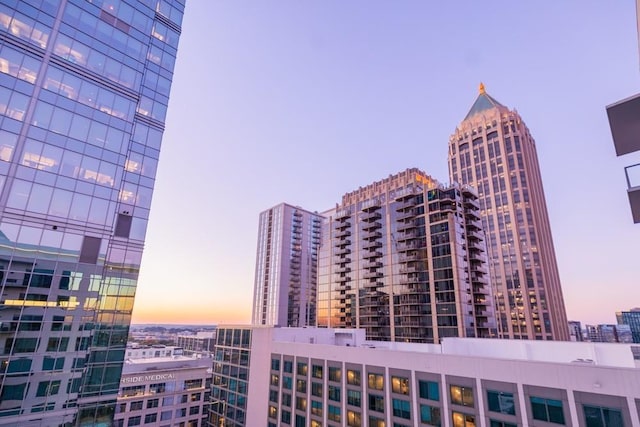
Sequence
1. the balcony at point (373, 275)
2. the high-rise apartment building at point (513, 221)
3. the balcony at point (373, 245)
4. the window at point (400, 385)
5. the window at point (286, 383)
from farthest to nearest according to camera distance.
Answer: the high-rise apartment building at point (513, 221) → the balcony at point (373, 245) → the balcony at point (373, 275) → the window at point (286, 383) → the window at point (400, 385)

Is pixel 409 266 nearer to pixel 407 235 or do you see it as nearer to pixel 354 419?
pixel 407 235

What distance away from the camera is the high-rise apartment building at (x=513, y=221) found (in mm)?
107250

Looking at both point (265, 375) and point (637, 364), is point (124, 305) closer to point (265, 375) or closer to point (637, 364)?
point (265, 375)

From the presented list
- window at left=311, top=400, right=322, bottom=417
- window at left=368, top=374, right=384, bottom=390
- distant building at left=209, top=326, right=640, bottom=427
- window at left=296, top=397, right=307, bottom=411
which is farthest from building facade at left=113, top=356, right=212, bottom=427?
window at left=368, top=374, right=384, bottom=390

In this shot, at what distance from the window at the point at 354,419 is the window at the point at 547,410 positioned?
20.2 metres

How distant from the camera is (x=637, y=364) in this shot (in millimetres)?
31234

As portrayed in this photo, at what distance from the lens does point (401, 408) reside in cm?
3766

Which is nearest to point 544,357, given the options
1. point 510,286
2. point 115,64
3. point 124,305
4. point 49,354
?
point 124,305

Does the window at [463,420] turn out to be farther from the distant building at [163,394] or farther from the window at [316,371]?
the distant building at [163,394]

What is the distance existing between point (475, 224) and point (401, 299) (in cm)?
2727

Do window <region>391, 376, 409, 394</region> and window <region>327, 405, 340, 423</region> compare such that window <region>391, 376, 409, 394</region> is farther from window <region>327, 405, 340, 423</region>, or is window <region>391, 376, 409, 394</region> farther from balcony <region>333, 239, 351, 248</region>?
balcony <region>333, 239, 351, 248</region>

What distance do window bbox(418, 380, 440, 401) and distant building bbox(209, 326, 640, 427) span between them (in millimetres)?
99

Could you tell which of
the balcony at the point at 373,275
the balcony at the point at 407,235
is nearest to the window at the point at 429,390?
the balcony at the point at 407,235

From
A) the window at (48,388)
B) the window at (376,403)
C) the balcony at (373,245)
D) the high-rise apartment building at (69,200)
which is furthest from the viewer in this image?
the balcony at (373,245)
